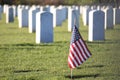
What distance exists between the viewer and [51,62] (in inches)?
558

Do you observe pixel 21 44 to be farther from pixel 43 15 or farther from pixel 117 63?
pixel 117 63

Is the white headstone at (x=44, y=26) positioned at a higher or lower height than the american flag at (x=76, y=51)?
higher

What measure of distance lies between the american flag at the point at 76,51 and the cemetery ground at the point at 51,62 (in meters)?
0.42

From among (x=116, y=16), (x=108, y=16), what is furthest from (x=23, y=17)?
(x=116, y=16)

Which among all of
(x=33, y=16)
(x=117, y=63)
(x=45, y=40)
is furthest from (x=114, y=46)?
(x=33, y=16)

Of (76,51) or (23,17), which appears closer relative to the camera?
(76,51)

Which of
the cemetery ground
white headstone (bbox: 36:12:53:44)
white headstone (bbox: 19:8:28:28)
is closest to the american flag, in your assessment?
the cemetery ground

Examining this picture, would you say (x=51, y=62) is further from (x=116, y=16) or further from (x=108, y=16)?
(x=116, y=16)

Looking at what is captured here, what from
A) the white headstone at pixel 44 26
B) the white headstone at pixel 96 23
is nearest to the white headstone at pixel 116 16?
the white headstone at pixel 96 23

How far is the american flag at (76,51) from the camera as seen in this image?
37.9 feet

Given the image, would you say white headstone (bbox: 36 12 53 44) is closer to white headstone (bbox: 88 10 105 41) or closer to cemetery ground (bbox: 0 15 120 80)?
cemetery ground (bbox: 0 15 120 80)

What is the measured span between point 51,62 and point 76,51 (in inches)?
102

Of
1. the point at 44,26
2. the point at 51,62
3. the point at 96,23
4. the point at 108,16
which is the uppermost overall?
the point at 108,16

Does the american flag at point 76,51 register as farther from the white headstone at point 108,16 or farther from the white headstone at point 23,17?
the white headstone at point 23,17
